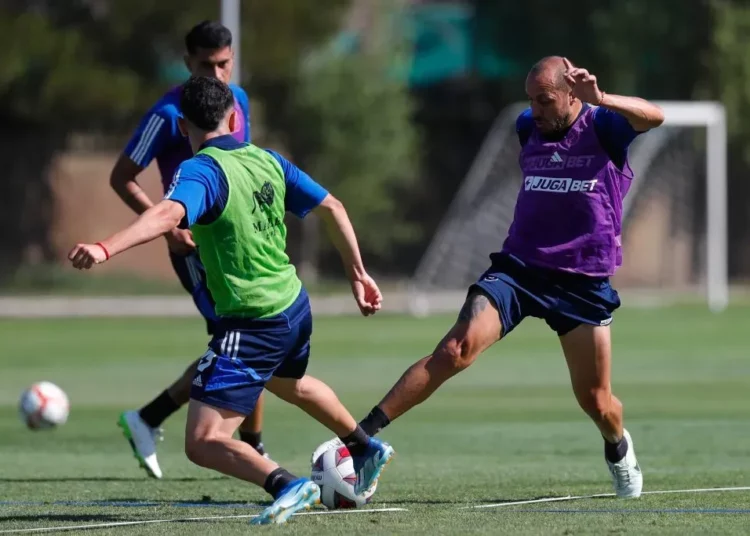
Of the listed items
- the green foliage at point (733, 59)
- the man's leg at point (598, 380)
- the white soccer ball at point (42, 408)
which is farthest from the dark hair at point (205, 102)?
the green foliage at point (733, 59)

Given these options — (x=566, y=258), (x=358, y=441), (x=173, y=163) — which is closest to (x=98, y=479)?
(x=173, y=163)

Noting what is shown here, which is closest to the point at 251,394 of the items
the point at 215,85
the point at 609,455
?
the point at 215,85

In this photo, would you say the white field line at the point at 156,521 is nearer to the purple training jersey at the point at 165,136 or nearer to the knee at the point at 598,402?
the knee at the point at 598,402

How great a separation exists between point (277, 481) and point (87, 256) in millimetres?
1493

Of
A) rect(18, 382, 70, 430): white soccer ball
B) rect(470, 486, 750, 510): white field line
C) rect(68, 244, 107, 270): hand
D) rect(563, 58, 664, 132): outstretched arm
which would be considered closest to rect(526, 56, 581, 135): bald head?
rect(563, 58, 664, 132): outstretched arm

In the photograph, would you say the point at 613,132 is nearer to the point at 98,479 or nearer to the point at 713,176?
the point at 98,479

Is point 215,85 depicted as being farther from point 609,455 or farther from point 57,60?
point 57,60

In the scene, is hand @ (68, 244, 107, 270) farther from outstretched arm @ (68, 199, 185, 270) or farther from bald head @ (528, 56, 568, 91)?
bald head @ (528, 56, 568, 91)

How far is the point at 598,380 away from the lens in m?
8.17

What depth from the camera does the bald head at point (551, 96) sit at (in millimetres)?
8031

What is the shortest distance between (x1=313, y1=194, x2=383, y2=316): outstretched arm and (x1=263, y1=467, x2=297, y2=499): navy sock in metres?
1.04

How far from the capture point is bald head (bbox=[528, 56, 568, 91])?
316 inches

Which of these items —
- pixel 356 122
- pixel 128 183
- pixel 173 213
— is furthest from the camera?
pixel 356 122

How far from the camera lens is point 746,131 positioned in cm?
3953
